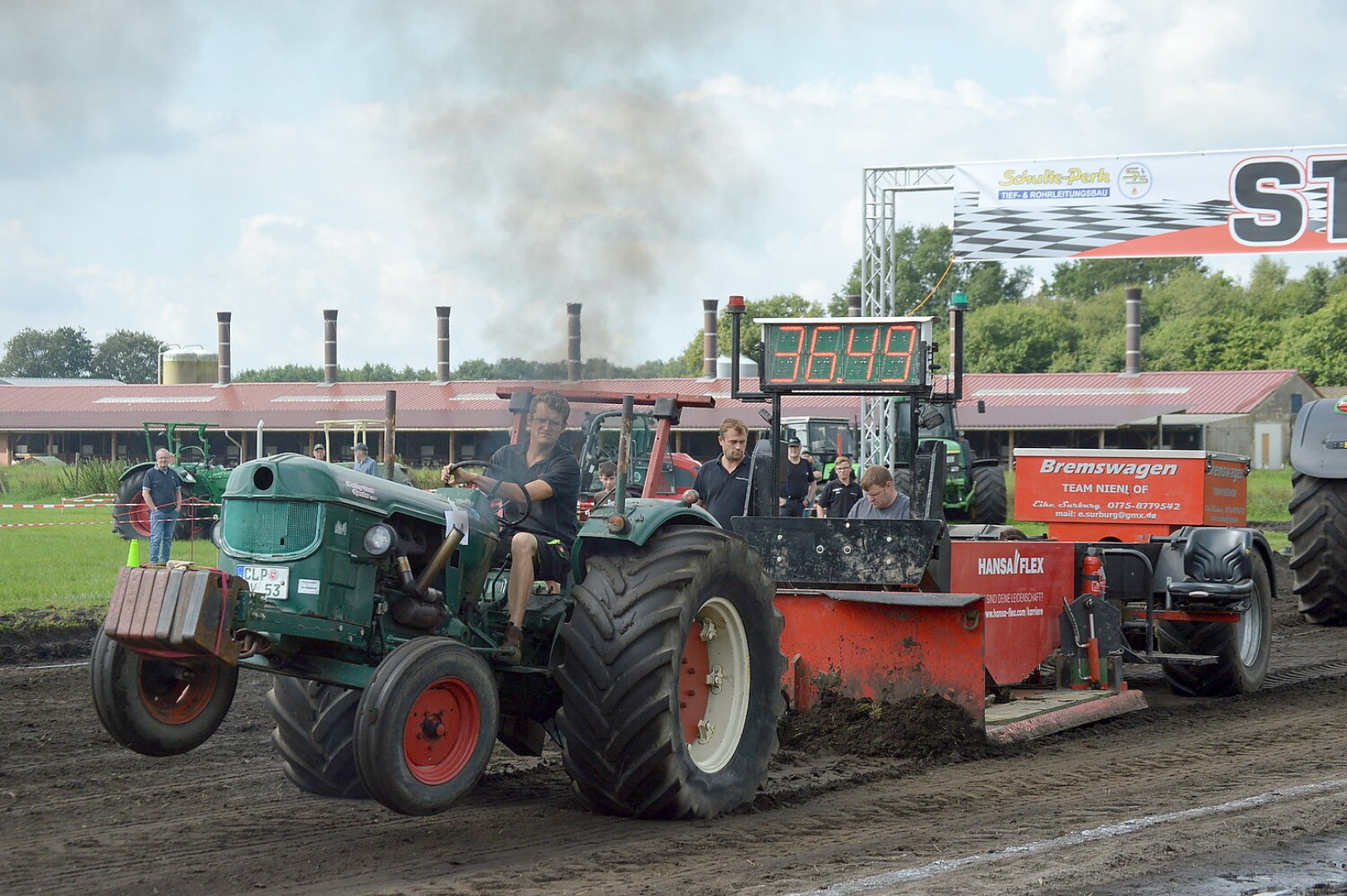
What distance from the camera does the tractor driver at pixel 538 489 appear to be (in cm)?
567

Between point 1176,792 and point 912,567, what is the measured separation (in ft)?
6.35

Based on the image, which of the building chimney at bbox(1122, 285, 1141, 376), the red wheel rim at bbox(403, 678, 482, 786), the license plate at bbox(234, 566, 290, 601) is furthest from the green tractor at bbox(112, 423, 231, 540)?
the building chimney at bbox(1122, 285, 1141, 376)

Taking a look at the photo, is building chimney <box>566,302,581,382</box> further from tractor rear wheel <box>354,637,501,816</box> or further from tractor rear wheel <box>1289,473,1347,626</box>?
tractor rear wheel <box>1289,473,1347,626</box>

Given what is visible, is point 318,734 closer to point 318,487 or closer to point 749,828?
point 318,487

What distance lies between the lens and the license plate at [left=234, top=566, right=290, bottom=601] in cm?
490

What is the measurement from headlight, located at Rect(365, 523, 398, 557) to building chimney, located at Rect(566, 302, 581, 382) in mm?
3780

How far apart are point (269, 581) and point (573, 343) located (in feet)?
13.8

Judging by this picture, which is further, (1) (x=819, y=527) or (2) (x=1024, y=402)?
(2) (x=1024, y=402)

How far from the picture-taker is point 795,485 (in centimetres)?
1022

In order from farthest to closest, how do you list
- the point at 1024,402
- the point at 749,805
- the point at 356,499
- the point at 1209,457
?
1. the point at 1024,402
2. the point at 1209,457
3. the point at 749,805
4. the point at 356,499

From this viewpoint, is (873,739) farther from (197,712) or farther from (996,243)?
(996,243)

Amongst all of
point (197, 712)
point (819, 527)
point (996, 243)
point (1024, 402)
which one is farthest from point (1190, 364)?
point (197, 712)

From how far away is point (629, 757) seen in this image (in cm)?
547

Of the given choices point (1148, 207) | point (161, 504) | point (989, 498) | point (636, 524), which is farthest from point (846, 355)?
point (989, 498)
